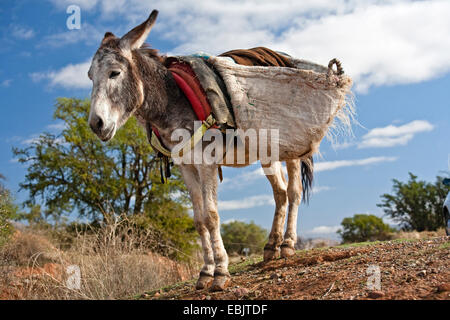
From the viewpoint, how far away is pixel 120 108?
15.9 feet

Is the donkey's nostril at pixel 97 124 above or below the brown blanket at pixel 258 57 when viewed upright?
below

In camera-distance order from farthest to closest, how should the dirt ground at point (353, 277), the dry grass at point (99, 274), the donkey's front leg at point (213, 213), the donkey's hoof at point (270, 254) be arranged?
1. the dry grass at point (99, 274)
2. the donkey's hoof at point (270, 254)
3. the donkey's front leg at point (213, 213)
4. the dirt ground at point (353, 277)

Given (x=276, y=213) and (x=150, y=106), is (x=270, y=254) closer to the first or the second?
(x=276, y=213)

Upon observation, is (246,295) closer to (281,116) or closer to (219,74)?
(281,116)

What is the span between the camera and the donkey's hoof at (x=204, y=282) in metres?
5.35

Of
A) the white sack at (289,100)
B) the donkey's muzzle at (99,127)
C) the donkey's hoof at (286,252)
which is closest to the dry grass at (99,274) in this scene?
the donkey's hoof at (286,252)

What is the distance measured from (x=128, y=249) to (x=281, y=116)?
13.8 ft

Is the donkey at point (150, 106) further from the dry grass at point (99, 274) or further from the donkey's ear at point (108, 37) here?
the dry grass at point (99, 274)

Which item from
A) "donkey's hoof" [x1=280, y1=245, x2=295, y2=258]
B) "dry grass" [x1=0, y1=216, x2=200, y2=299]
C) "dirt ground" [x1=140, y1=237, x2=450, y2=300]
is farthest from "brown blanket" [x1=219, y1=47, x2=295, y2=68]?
"dry grass" [x1=0, y1=216, x2=200, y2=299]

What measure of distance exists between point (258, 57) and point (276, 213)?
7.61ft

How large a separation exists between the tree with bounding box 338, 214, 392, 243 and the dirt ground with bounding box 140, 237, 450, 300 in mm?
13539

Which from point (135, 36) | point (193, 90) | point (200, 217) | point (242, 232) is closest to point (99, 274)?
point (200, 217)

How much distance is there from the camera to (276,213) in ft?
22.3

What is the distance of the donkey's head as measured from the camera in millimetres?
4641
